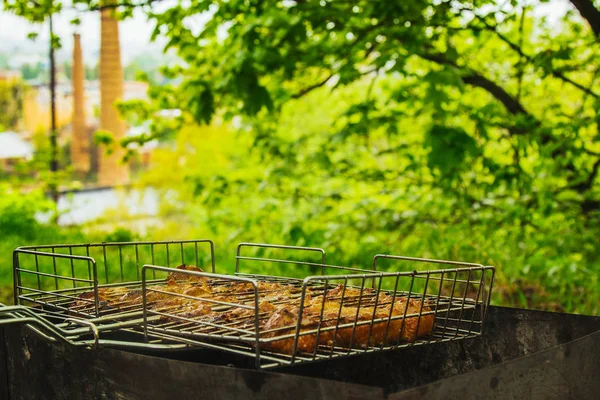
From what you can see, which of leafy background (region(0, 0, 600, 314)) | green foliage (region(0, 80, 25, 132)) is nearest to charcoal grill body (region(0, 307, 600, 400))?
leafy background (region(0, 0, 600, 314))

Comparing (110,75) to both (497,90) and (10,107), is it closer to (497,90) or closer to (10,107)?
(10,107)

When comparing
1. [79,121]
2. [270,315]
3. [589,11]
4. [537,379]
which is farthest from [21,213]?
[537,379]

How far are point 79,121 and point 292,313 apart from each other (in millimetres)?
13416

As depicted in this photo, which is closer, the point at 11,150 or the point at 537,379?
the point at 537,379

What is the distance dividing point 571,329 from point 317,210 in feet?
14.2

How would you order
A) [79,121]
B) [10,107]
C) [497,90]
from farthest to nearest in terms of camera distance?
1. [10,107]
2. [79,121]
3. [497,90]

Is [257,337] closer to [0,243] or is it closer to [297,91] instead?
[297,91]

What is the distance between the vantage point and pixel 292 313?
2.16m

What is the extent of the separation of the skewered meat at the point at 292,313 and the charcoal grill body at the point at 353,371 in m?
0.14

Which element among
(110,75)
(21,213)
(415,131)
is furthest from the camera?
(110,75)

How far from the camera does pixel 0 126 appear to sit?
13.7 m

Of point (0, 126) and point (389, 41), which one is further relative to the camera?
point (0, 126)

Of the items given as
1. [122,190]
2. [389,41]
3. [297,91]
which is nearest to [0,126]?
[122,190]

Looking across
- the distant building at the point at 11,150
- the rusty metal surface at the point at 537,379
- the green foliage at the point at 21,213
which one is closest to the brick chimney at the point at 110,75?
the distant building at the point at 11,150
